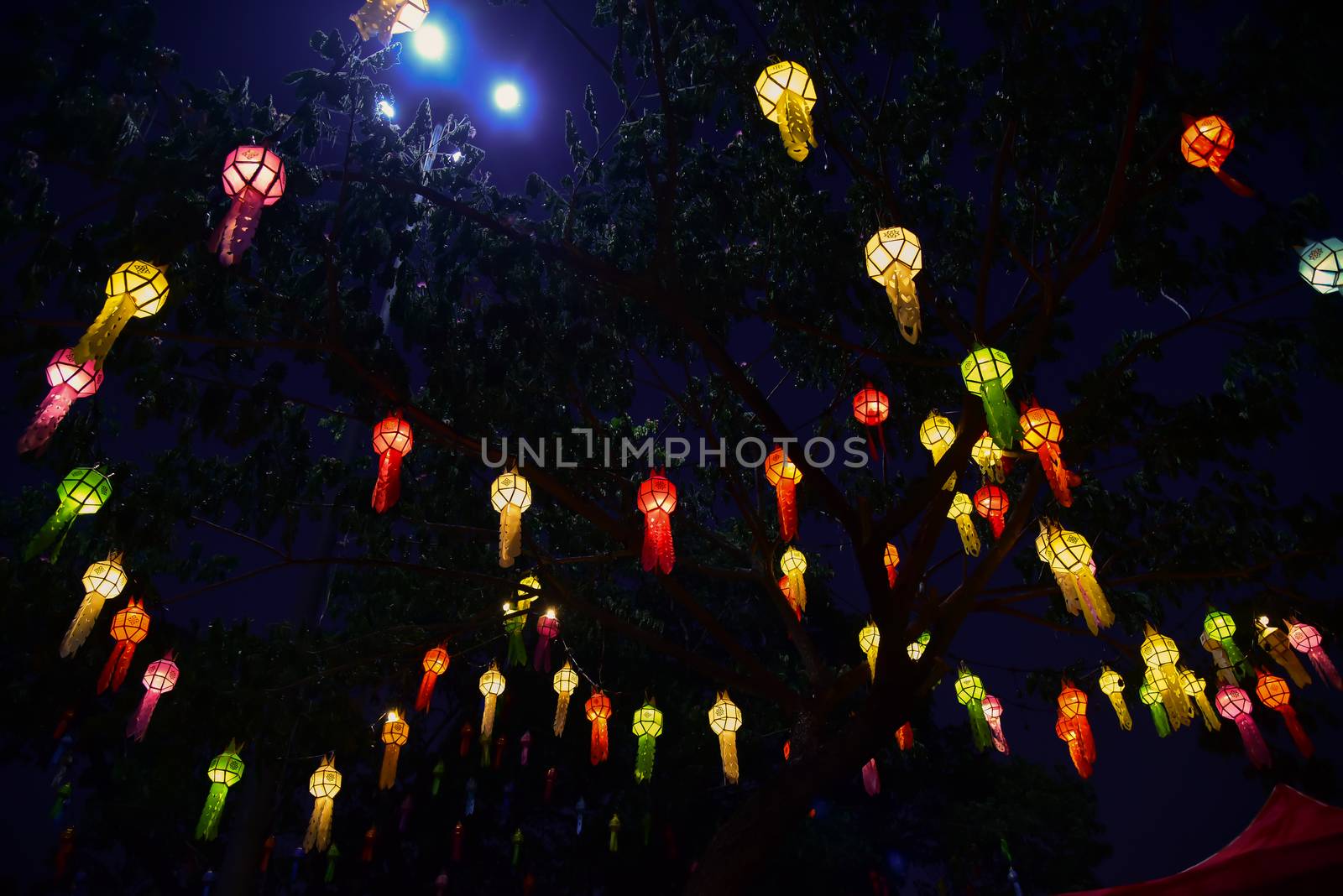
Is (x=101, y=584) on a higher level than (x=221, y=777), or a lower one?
higher

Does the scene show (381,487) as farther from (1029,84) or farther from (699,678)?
(699,678)

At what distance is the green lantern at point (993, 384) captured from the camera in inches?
150

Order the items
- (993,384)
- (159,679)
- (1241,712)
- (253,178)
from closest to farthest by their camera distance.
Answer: (253,178) < (993,384) < (159,679) < (1241,712)

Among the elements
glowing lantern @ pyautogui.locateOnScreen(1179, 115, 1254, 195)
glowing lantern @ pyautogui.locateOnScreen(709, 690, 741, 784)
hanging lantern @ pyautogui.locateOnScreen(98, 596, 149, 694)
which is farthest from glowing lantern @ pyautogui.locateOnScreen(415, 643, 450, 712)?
glowing lantern @ pyautogui.locateOnScreen(1179, 115, 1254, 195)

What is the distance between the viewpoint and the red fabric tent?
10.0 feet

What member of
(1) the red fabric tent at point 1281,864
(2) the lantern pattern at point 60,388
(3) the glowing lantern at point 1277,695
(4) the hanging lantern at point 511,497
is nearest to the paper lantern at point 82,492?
(2) the lantern pattern at point 60,388

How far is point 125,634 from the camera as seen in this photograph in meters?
5.25

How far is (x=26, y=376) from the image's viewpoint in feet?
12.6

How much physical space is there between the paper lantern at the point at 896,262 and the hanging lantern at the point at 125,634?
5348 millimetres

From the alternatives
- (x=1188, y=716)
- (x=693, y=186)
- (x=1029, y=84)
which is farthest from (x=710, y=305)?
(x=1188, y=716)

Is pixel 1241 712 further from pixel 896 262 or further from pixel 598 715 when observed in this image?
pixel 598 715

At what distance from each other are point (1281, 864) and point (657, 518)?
11.1ft

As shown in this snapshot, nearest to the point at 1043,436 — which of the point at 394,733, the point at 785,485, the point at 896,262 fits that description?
the point at 896,262

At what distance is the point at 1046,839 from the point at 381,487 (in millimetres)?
15431
